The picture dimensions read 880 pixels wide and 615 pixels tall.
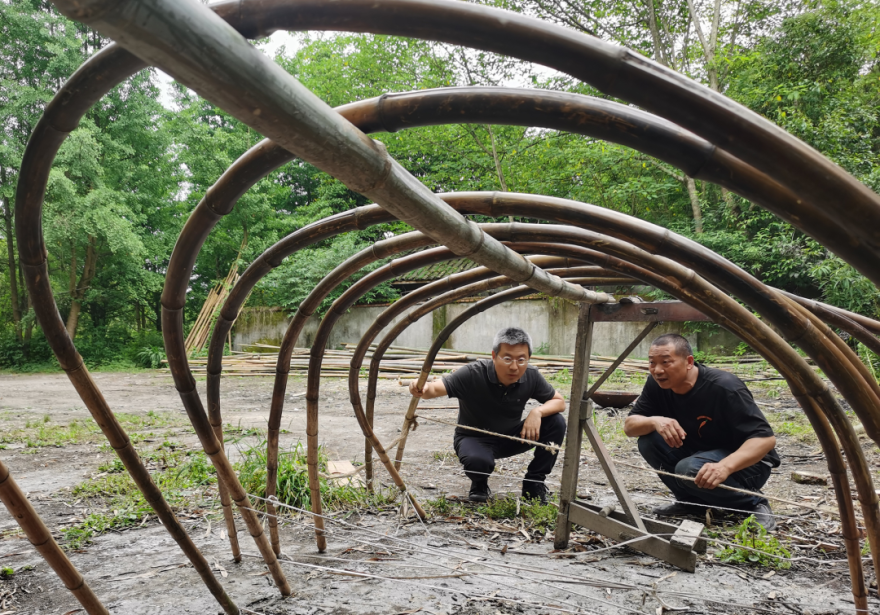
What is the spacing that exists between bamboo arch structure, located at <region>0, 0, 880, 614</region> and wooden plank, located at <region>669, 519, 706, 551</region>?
1.03 m

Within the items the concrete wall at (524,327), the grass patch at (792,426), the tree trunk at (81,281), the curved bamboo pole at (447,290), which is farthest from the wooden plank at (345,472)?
the tree trunk at (81,281)

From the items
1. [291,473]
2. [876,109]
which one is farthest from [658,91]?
[876,109]

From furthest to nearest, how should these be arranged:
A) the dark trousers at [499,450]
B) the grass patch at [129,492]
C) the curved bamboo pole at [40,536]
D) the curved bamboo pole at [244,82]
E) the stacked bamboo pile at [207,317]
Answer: the stacked bamboo pile at [207,317], the dark trousers at [499,450], the grass patch at [129,492], the curved bamboo pole at [40,536], the curved bamboo pole at [244,82]

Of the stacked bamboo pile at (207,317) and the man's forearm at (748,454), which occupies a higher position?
the stacked bamboo pile at (207,317)

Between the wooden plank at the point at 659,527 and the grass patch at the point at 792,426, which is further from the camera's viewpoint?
the grass patch at the point at 792,426

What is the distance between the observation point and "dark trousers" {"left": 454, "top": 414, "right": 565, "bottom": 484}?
13.1 ft

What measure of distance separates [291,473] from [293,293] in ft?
45.0

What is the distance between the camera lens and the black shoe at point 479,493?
4.05 meters

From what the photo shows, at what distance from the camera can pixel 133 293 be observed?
16531 millimetres

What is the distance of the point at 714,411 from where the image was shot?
351 cm

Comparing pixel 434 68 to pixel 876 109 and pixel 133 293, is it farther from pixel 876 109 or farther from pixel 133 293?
pixel 133 293

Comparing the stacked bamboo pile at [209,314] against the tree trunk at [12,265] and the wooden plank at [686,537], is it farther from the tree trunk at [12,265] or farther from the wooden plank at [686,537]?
the wooden plank at [686,537]

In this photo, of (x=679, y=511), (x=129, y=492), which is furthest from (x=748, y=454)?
(x=129, y=492)

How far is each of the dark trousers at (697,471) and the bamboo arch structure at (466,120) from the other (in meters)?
1.68
